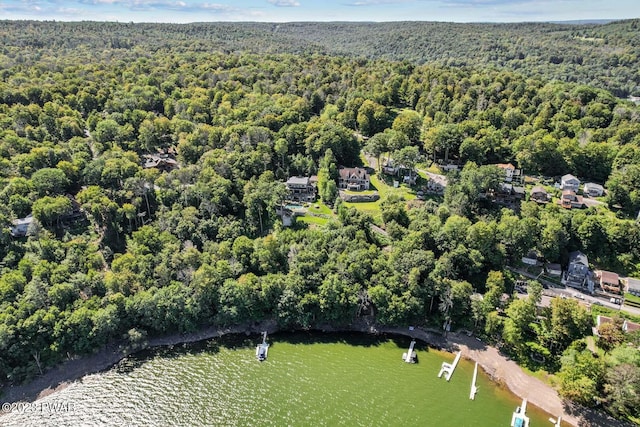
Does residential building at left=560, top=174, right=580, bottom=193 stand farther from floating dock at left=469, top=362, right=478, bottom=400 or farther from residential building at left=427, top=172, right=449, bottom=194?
floating dock at left=469, top=362, right=478, bottom=400

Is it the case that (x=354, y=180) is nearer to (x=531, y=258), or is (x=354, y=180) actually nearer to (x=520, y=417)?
(x=531, y=258)

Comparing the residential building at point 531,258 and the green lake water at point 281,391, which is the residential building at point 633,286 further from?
the green lake water at point 281,391

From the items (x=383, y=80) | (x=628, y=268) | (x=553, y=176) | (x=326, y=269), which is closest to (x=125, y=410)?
(x=326, y=269)

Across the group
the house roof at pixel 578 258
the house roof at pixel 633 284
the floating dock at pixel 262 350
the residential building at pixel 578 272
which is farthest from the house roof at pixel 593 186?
the floating dock at pixel 262 350

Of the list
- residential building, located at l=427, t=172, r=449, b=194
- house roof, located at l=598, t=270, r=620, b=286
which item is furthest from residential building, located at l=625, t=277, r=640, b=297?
residential building, located at l=427, t=172, r=449, b=194

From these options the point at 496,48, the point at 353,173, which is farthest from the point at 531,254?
the point at 496,48

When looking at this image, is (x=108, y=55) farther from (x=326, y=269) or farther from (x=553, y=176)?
(x=553, y=176)
